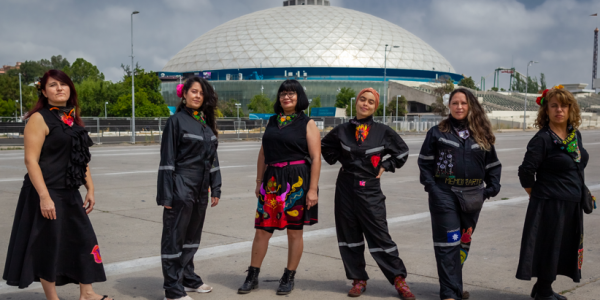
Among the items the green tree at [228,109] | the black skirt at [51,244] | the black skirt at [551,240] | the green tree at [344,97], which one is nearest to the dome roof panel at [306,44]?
the green tree at [344,97]

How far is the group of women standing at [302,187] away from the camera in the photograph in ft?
12.7

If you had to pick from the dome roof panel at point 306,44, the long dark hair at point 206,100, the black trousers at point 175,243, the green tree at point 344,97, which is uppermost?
the dome roof panel at point 306,44

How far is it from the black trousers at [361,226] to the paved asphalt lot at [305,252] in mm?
237

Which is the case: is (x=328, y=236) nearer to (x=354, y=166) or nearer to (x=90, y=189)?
(x=354, y=166)

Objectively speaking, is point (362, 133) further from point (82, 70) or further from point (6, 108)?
point (82, 70)

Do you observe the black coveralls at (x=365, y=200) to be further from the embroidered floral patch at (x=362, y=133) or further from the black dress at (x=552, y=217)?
the black dress at (x=552, y=217)

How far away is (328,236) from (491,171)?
107 inches

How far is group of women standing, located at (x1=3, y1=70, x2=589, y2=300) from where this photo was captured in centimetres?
386

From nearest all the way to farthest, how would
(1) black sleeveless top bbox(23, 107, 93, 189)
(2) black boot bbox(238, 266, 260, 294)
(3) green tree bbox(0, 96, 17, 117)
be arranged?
(1) black sleeveless top bbox(23, 107, 93, 189)
(2) black boot bbox(238, 266, 260, 294)
(3) green tree bbox(0, 96, 17, 117)

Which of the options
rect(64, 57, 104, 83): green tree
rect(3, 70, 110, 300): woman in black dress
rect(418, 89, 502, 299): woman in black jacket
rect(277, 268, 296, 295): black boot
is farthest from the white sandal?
rect(64, 57, 104, 83): green tree

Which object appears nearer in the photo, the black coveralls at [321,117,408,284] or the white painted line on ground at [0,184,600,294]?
the black coveralls at [321,117,408,284]

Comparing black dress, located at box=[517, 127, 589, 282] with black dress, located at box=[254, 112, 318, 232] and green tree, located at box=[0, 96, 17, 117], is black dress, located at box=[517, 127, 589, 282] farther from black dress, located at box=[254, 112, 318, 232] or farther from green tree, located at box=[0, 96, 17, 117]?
green tree, located at box=[0, 96, 17, 117]

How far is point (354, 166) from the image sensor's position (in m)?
4.53

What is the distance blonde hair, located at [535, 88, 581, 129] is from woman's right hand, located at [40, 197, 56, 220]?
3.70 metres
